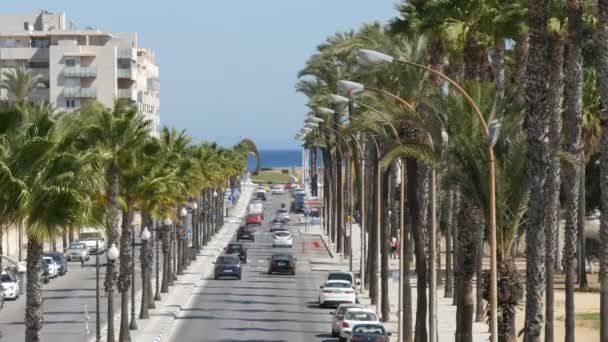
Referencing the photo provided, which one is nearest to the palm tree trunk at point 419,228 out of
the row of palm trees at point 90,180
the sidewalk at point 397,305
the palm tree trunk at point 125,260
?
the sidewalk at point 397,305

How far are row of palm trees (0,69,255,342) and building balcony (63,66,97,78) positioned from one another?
66328mm

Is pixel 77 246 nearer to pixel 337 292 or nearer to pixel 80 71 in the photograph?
pixel 337 292

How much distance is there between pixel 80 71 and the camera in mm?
169375

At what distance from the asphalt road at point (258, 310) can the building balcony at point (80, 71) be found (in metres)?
71.9

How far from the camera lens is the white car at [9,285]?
7088 cm

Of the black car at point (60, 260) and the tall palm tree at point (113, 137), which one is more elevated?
the tall palm tree at point (113, 137)

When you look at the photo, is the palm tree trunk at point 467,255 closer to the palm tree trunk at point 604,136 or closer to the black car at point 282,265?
the palm tree trunk at point 604,136

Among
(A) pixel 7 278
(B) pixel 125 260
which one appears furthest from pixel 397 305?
(A) pixel 7 278

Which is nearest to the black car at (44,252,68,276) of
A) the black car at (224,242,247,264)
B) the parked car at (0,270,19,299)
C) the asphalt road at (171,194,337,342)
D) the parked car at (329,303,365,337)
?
the asphalt road at (171,194,337,342)

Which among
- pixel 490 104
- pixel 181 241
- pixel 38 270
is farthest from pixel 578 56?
pixel 181 241

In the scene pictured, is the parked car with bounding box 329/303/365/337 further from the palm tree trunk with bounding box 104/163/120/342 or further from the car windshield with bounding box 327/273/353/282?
the car windshield with bounding box 327/273/353/282

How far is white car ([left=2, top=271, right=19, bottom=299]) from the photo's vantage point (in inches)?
2790

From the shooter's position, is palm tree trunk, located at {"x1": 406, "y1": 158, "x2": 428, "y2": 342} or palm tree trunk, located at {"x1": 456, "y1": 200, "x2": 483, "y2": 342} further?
palm tree trunk, located at {"x1": 406, "y1": 158, "x2": 428, "y2": 342}

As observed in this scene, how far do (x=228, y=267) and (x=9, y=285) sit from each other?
54.7 ft
